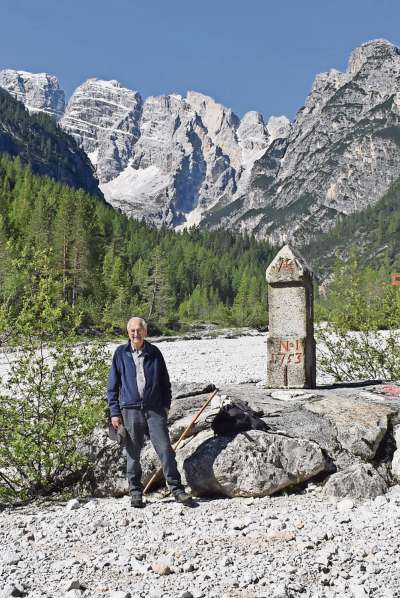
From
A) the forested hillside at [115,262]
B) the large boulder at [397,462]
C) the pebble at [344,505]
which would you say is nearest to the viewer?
the pebble at [344,505]

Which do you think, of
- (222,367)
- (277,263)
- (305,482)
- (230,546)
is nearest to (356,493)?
(305,482)

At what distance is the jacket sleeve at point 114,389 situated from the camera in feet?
29.8

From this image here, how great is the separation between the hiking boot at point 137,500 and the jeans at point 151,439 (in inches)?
2.5

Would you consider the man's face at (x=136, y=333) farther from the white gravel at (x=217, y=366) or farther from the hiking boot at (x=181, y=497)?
the white gravel at (x=217, y=366)

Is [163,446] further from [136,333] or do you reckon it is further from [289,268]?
[289,268]

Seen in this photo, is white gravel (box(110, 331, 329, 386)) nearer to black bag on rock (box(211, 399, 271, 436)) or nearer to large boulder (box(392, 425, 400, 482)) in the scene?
large boulder (box(392, 425, 400, 482))

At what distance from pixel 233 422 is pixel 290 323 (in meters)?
4.97

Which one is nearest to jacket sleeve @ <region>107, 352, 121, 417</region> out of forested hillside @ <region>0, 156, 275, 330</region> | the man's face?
the man's face

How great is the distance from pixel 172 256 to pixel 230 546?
145113 mm

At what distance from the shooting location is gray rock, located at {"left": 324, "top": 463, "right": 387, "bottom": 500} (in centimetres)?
897

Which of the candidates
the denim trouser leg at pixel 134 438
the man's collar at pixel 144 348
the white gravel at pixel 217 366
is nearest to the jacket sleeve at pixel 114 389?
the denim trouser leg at pixel 134 438

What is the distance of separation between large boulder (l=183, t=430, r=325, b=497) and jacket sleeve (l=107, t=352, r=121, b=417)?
1.56 m

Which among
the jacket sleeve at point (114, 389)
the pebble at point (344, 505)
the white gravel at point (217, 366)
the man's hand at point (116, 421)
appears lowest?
the white gravel at point (217, 366)

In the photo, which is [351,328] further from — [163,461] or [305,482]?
[163,461]
